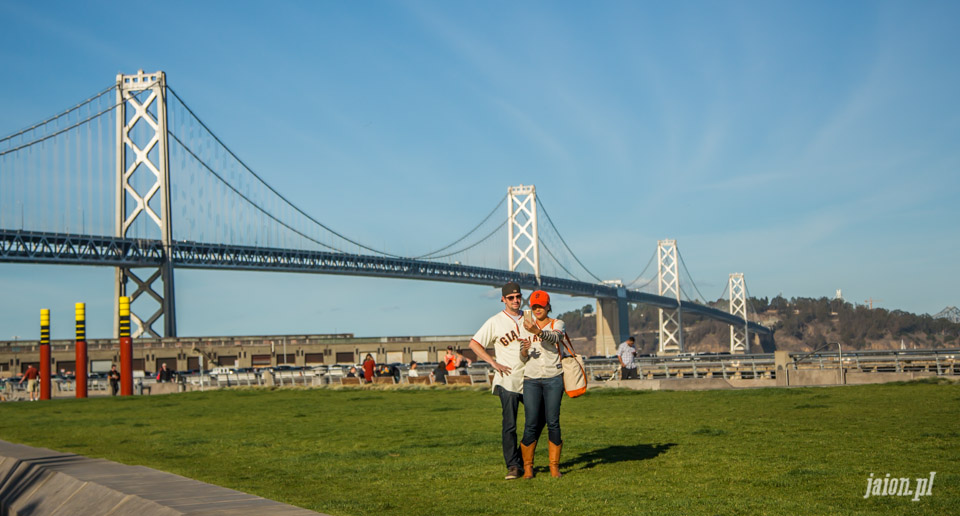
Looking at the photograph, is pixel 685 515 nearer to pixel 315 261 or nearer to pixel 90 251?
pixel 90 251

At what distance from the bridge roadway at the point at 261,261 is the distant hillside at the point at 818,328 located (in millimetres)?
65034

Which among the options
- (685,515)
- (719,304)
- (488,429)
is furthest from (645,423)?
(719,304)

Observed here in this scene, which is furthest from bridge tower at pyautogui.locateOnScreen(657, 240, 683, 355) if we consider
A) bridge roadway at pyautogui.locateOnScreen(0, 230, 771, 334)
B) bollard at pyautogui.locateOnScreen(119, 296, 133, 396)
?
bollard at pyautogui.locateOnScreen(119, 296, 133, 396)

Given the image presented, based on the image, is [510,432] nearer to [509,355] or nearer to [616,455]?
[509,355]

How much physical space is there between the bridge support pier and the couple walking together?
79139mm

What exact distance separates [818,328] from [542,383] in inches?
6768

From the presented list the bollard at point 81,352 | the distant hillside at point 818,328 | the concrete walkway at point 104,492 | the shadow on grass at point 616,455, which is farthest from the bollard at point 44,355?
the distant hillside at point 818,328

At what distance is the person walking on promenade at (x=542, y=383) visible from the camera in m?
7.02

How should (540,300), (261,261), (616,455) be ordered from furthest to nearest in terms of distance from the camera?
(261,261) < (616,455) < (540,300)

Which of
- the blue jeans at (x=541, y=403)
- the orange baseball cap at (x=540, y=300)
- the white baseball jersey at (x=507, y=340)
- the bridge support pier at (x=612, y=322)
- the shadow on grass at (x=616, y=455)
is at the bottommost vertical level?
the shadow on grass at (x=616, y=455)

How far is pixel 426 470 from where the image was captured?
308 inches

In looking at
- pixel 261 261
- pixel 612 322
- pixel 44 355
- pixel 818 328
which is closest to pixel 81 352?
pixel 44 355

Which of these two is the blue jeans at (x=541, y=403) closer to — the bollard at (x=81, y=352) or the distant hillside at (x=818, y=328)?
the bollard at (x=81, y=352)

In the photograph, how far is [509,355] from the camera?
23.6ft
